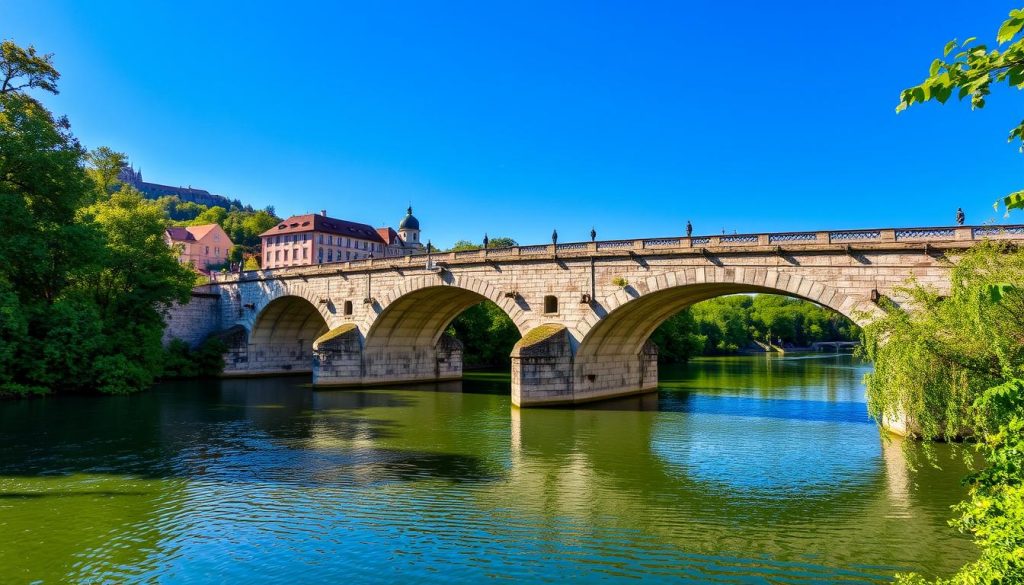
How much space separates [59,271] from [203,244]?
70775 millimetres

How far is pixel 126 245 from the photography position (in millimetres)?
34562

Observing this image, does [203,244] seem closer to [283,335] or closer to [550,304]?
[283,335]

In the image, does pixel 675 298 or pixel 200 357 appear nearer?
pixel 675 298

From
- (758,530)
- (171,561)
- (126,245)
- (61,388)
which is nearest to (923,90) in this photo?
(758,530)

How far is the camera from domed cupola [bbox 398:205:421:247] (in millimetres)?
94438

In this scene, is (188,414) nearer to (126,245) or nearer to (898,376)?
(126,245)

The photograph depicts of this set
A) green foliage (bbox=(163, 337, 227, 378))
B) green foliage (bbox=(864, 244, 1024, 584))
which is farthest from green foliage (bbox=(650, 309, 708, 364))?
green foliage (bbox=(864, 244, 1024, 584))

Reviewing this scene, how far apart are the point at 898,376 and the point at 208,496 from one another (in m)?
15.2

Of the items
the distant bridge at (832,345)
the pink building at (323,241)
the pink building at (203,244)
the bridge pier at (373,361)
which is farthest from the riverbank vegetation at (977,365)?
the distant bridge at (832,345)

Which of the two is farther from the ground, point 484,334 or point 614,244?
point 614,244

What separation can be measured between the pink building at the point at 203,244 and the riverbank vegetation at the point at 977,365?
9355 centimetres

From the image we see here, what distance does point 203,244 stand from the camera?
93.8 metres

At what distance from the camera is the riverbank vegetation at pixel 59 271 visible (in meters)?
25.8

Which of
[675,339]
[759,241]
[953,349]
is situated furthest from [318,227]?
[953,349]
